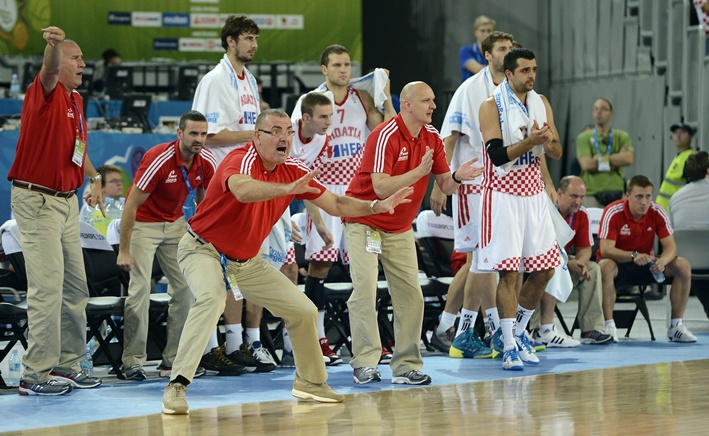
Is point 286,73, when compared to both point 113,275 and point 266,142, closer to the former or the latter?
point 113,275

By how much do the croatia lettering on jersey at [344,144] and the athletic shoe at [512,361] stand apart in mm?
1604

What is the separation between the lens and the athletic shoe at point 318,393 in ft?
20.0

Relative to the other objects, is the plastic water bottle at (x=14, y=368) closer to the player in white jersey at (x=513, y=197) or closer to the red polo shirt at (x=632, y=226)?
the player in white jersey at (x=513, y=197)

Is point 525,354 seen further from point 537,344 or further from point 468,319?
point 537,344

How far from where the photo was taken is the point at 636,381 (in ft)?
21.9

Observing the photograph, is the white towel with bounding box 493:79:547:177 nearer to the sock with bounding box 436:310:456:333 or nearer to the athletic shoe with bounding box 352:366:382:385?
the sock with bounding box 436:310:456:333

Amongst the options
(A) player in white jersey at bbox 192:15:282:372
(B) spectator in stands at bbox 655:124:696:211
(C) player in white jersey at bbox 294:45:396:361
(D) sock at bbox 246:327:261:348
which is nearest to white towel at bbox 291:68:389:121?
(C) player in white jersey at bbox 294:45:396:361

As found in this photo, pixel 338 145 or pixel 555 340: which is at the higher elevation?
pixel 338 145

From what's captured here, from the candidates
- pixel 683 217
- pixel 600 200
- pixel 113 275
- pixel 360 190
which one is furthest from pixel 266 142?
pixel 600 200

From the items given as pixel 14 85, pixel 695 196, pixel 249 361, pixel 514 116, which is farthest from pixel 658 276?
pixel 14 85

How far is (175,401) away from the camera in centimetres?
566

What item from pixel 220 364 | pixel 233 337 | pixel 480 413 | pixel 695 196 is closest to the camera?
pixel 480 413

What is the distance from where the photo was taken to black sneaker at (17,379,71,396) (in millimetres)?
6398

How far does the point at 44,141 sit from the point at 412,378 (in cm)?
252
